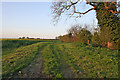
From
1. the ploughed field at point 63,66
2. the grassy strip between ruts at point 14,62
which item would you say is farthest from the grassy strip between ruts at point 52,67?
the grassy strip between ruts at point 14,62

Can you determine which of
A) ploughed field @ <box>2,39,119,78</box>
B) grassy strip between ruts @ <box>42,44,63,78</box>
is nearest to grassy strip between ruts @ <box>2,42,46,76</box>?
ploughed field @ <box>2,39,119,78</box>

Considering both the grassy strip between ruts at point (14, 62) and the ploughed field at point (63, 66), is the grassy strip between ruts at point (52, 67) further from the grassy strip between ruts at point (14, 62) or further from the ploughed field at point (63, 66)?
the grassy strip between ruts at point (14, 62)

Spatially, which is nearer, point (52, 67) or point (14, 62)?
point (52, 67)

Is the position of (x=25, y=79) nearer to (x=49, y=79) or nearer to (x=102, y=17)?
(x=49, y=79)

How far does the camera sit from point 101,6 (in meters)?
9.19

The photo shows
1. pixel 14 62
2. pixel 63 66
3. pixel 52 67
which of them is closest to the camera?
pixel 52 67

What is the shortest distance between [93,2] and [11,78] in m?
11.4

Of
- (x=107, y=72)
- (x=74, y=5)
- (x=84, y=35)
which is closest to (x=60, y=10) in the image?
(x=74, y=5)

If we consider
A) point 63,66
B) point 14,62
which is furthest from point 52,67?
point 14,62

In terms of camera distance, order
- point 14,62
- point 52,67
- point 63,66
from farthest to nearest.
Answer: point 14,62 < point 63,66 < point 52,67

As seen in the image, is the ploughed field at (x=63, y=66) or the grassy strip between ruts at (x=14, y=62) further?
the grassy strip between ruts at (x=14, y=62)

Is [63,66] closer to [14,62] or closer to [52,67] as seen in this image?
[52,67]

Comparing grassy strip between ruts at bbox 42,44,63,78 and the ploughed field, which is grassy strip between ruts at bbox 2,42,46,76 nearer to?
the ploughed field

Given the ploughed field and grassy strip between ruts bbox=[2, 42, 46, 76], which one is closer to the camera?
the ploughed field
